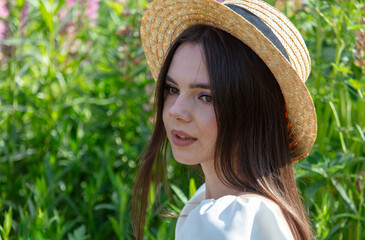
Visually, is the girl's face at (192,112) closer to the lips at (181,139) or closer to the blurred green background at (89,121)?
the lips at (181,139)

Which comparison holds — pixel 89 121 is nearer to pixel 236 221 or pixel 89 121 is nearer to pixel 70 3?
pixel 70 3

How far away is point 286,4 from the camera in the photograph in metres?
2.98

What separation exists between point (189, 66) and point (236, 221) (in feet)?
1.51

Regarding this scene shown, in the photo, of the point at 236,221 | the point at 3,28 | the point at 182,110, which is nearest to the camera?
the point at 236,221

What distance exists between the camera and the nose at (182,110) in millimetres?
1554

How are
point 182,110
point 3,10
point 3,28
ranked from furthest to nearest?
point 3,28 < point 3,10 < point 182,110

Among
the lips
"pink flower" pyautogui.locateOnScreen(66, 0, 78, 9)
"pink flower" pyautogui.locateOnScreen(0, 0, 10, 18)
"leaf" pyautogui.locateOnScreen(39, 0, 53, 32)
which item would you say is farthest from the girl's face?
"pink flower" pyautogui.locateOnScreen(66, 0, 78, 9)

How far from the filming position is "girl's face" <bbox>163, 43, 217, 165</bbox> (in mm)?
1562

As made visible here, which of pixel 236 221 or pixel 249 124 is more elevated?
pixel 249 124

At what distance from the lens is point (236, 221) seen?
1369 mm

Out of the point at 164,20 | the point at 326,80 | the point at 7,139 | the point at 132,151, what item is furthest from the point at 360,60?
the point at 7,139

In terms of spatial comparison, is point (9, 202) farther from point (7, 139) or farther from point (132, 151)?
point (132, 151)

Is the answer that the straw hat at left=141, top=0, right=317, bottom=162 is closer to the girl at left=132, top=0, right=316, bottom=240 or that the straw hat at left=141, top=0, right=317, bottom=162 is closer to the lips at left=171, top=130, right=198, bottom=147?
the girl at left=132, top=0, right=316, bottom=240

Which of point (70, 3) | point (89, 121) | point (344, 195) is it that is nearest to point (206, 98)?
point (344, 195)
